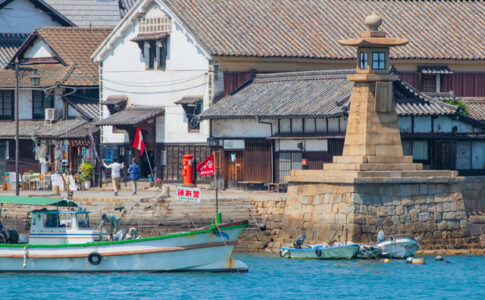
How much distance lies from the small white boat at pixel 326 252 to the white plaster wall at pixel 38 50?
971 inches

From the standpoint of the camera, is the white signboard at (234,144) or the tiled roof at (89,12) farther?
the tiled roof at (89,12)

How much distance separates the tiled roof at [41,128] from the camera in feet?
205

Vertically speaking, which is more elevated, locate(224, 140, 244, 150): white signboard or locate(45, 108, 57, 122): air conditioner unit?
locate(45, 108, 57, 122): air conditioner unit

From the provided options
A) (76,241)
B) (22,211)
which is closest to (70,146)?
(22,211)

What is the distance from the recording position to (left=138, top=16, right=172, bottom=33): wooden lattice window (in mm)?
58531

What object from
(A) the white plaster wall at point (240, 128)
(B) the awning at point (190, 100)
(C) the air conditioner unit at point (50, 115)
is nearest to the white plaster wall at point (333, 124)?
(A) the white plaster wall at point (240, 128)

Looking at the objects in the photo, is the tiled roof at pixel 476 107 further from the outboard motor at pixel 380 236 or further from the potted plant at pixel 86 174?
the potted plant at pixel 86 174

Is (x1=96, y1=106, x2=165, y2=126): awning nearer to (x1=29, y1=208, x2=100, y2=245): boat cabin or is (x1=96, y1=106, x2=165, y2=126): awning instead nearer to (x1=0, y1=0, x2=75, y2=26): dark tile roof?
(x1=0, y1=0, x2=75, y2=26): dark tile roof

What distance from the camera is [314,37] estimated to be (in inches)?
2322

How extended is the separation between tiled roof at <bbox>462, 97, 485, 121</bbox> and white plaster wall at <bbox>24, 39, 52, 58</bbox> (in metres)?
22.1

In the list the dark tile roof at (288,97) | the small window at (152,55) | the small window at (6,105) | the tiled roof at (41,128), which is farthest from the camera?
the small window at (6,105)

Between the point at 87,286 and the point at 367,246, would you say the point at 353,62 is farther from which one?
the point at 87,286

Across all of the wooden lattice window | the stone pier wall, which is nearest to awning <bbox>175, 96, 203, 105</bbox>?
the wooden lattice window

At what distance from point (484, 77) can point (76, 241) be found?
85.4ft
